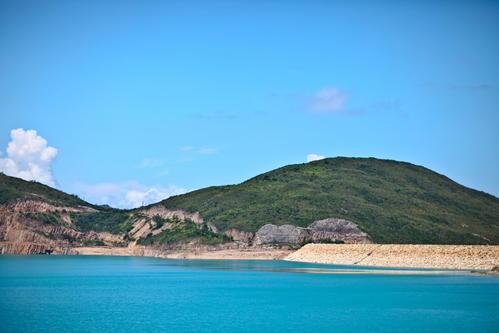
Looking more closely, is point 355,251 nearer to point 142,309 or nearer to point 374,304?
point 374,304

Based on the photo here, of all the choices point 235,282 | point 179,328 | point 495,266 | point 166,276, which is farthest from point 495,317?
point 166,276

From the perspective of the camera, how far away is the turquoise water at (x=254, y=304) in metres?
57.2

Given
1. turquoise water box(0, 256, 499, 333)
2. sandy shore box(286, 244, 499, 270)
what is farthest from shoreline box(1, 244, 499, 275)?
turquoise water box(0, 256, 499, 333)

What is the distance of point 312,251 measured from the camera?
174250 millimetres

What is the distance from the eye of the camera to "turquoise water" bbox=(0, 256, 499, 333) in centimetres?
5722

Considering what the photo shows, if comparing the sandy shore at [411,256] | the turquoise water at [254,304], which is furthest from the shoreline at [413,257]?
the turquoise water at [254,304]

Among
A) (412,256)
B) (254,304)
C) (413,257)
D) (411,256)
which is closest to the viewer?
(254,304)

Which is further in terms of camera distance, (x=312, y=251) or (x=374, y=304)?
(x=312, y=251)

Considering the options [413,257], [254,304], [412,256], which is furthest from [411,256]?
[254,304]

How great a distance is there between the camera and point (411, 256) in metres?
137

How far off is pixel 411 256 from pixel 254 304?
7000 centimetres

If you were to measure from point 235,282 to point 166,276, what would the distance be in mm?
18034

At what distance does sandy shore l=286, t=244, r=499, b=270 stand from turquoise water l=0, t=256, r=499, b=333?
15162mm

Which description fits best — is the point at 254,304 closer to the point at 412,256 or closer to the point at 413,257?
the point at 413,257
